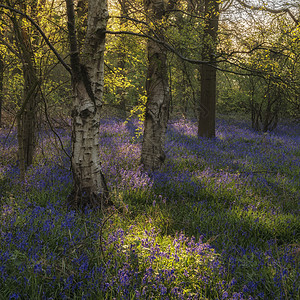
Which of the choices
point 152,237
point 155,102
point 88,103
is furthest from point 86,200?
point 155,102

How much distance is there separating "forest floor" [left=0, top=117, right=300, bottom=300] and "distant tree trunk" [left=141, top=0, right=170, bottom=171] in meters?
0.43

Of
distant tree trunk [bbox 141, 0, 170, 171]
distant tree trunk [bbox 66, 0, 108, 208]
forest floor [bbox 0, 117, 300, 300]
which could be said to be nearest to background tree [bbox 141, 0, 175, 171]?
distant tree trunk [bbox 141, 0, 170, 171]

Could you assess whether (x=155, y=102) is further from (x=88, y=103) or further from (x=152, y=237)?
(x=152, y=237)

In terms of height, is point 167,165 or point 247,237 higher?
point 167,165

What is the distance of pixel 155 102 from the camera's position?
6113mm

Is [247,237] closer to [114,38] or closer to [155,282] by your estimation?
[155,282]

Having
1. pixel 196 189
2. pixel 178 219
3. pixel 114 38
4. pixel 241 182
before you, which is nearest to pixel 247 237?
pixel 178 219

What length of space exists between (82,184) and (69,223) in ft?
2.68

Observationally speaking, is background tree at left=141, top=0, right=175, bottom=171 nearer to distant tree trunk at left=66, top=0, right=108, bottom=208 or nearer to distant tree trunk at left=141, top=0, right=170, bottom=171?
distant tree trunk at left=141, top=0, right=170, bottom=171

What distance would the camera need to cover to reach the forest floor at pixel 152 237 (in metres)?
2.38

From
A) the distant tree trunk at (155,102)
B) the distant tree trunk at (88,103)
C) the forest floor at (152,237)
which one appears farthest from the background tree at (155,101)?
the distant tree trunk at (88,103)

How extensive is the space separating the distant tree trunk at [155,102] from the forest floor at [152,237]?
1.42 ft

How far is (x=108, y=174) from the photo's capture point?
5434 millimetres

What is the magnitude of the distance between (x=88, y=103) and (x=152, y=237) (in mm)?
2143
